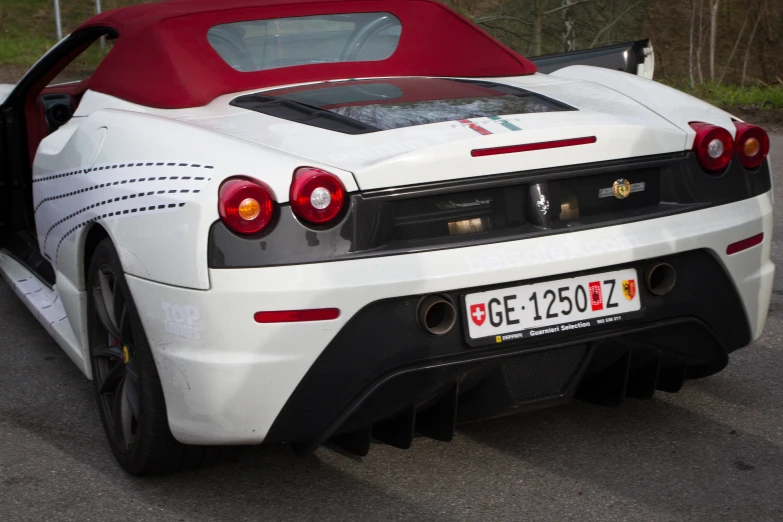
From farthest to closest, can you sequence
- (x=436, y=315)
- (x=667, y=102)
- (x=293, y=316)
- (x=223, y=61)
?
(x=223, y=61) → (x=667, y=102) → (x=436, y=315) → (x=293, y=316)

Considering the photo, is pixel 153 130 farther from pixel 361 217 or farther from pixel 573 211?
pixel 573 211

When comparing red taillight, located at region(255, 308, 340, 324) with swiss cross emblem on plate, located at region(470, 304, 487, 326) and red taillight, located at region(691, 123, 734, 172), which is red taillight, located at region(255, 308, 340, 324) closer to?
swiss cross emblem on plate, located at region(470, 304, 487, 326)

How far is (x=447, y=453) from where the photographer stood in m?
3.38

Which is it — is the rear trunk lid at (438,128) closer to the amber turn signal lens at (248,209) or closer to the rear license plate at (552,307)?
the amber turn signal lens at (248,209)

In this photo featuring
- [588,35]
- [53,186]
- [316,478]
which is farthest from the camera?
[588,35]

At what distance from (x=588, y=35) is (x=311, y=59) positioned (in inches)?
425

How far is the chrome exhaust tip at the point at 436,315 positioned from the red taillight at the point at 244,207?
0.45 metres

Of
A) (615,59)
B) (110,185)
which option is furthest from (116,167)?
(615,59)

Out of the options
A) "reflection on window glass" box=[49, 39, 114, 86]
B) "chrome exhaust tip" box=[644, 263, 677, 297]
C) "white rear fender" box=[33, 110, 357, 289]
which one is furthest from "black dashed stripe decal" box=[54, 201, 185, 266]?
"reflection on window glass" box=[49, 39, 114, 86]

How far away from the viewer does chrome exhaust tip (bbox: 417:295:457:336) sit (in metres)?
2.85

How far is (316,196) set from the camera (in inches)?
110

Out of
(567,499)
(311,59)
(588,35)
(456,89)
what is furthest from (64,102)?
(588,35)

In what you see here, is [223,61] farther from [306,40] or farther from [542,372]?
[542,372]

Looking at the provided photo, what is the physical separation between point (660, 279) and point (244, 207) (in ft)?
3.87
